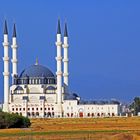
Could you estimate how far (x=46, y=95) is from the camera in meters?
163

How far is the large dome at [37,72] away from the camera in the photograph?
168625 mm

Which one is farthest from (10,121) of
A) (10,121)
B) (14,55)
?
(14,55)

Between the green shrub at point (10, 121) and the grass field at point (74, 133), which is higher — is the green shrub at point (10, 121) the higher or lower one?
the higher one

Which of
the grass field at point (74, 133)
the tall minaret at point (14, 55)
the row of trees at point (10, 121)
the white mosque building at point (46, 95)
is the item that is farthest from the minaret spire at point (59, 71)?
the grass field at point (74, 133)

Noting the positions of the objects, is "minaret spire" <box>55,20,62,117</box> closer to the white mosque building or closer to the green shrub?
the white mosque building

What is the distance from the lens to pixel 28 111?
160250mm

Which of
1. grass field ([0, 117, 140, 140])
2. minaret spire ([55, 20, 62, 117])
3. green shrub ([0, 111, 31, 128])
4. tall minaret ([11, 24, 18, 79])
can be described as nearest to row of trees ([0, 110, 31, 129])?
green shrub ([0, 111, 31, 128])

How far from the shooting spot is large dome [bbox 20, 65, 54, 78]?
169m

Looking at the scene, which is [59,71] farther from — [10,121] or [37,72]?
[10,121]

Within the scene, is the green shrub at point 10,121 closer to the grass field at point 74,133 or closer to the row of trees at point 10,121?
the row of trees at point 10,121

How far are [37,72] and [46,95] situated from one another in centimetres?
916

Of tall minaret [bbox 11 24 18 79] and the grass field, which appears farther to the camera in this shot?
tall minaret [bbox 11 24 18 79]

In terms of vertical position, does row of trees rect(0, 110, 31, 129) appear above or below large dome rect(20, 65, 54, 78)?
below

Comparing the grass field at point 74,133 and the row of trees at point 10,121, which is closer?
the grass field at point 74,133
